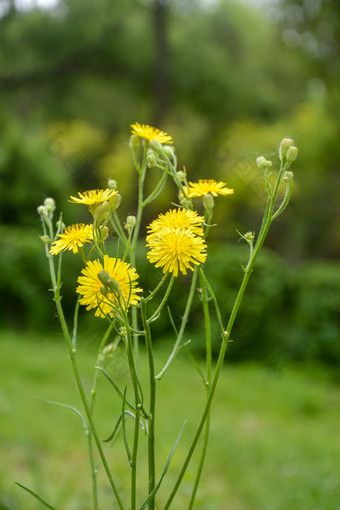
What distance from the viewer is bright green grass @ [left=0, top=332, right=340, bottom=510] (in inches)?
89.4

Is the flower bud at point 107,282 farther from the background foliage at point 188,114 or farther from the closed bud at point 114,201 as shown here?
the background foliage at point 188,114

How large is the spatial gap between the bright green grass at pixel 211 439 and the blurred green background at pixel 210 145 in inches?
0.9

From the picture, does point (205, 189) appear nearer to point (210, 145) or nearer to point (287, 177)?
point (287, 177)

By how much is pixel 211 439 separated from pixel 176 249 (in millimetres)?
2797

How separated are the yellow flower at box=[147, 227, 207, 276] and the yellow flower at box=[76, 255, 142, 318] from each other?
30mm

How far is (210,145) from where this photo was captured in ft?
32.8

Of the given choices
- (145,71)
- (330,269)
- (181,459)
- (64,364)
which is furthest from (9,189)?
(181,459)

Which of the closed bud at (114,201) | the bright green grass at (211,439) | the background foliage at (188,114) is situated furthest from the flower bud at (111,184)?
the background foliage at (188,114)

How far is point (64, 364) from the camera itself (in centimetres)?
439

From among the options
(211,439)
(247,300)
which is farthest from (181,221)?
(247,300)

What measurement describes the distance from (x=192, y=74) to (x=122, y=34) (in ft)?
3.90

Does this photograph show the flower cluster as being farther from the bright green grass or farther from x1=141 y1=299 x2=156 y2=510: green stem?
the bright green grass

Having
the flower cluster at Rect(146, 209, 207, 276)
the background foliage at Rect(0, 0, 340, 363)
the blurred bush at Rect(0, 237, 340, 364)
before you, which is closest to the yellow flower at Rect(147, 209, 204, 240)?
the flower cluster at Rect(146, 209, 207, 276)

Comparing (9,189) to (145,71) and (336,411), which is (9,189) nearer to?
(145,71)
